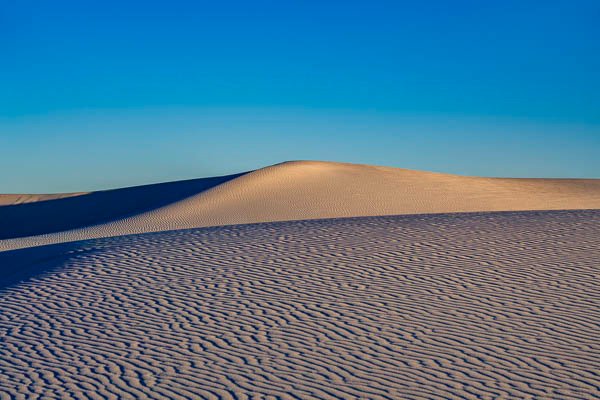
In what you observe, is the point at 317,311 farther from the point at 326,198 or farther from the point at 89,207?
the point at 89,207

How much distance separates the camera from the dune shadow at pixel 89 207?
151 ft

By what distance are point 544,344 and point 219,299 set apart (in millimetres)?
5629

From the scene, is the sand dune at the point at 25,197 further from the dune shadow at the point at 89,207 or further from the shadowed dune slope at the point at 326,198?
the shadowed dune slope at the point at 326,198

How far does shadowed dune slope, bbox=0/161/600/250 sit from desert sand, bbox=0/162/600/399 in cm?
1305

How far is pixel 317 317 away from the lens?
10.7m

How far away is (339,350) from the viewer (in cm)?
904

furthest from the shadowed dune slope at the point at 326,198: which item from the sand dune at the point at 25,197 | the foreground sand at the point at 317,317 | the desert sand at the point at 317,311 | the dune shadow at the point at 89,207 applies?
the foreground sand at the point at 317,317

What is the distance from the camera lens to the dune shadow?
45906 mm

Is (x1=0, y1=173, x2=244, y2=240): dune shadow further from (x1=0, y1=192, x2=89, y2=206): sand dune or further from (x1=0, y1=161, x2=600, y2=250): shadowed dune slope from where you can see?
(x1=0, y1=192, x2=89, y2=206): sand dune

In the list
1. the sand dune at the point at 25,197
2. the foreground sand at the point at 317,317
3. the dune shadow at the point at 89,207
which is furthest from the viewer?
the sand dune at the point at 25,197

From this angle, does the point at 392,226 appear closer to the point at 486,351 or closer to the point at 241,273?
the point at 241,273

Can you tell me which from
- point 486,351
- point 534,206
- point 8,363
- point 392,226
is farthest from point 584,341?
point 534,206

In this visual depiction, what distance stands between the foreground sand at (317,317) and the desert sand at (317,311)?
0.12 ft

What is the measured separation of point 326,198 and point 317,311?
1190 inches
